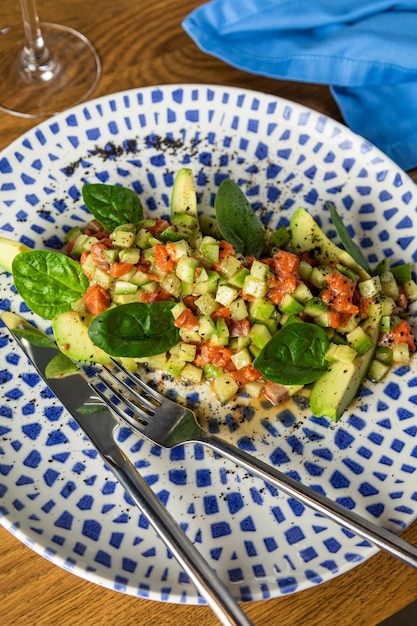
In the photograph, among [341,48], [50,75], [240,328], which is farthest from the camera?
[50,75]

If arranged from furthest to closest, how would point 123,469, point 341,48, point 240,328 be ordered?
1. point 341,48
2. point 240,328
3. point 123,469

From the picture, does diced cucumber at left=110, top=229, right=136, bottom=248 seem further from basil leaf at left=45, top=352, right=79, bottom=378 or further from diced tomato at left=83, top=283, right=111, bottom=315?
basil leaf at left=45, top=352, right=79, bottom=378

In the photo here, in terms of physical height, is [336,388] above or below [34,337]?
below

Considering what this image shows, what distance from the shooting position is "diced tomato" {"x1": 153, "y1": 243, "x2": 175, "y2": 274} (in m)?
1.81

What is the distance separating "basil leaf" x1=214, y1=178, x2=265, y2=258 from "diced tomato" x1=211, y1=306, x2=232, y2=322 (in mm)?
170

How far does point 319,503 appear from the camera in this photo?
153cm

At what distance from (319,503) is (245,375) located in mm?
412

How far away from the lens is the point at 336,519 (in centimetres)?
152

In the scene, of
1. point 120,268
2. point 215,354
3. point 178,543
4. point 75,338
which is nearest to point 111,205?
point 120,268

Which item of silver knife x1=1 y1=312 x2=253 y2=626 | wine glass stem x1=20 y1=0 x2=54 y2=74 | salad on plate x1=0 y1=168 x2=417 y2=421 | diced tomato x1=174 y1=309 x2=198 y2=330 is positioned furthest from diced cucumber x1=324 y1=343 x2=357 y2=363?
wine glass stem x1=20 y1=0 x2=54 y2=74

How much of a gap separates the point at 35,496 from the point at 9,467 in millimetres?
93

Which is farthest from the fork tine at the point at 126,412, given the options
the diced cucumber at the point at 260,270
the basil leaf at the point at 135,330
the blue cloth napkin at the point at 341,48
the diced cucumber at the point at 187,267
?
the blue cloth napkin at the point at 341,48

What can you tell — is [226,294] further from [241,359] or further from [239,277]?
[241,359]

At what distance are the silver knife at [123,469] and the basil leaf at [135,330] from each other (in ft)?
0.47
